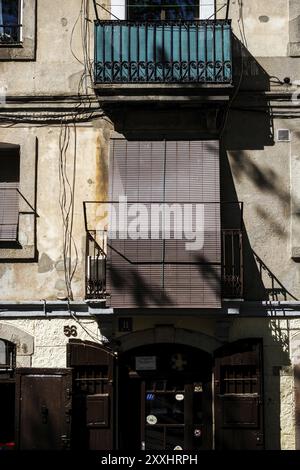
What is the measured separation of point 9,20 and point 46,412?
22.0ft

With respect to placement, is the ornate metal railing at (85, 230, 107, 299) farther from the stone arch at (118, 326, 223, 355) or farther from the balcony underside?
the balcony underside

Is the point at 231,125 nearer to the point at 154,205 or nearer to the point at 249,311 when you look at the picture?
the point at 154,205

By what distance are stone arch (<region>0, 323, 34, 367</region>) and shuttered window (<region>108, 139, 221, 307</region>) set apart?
65.6 inches

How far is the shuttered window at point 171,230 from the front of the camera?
12609mm

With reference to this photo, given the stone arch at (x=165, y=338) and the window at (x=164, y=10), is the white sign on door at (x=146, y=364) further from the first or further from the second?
the window at (x=164, y=10)

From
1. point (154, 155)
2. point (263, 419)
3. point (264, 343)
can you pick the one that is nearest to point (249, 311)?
point (264, 343)

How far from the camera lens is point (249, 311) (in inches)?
512

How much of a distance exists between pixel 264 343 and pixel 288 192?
253cm

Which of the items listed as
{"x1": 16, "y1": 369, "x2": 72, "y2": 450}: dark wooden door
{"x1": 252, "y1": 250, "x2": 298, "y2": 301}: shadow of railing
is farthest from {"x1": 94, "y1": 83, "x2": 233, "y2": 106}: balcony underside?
{"x1": 16, "y1": 369, "x2": 72, "y2": 450}: dark wooden door

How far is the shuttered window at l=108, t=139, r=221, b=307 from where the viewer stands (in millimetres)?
→ 12609

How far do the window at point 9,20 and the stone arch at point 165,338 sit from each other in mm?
5480

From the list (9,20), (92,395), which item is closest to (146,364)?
(92,395)

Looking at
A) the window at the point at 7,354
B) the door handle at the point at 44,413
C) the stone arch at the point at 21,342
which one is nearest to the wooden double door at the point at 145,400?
the door handle at the point at 44,413

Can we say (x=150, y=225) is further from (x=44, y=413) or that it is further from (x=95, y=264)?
(x=44, y=413)
